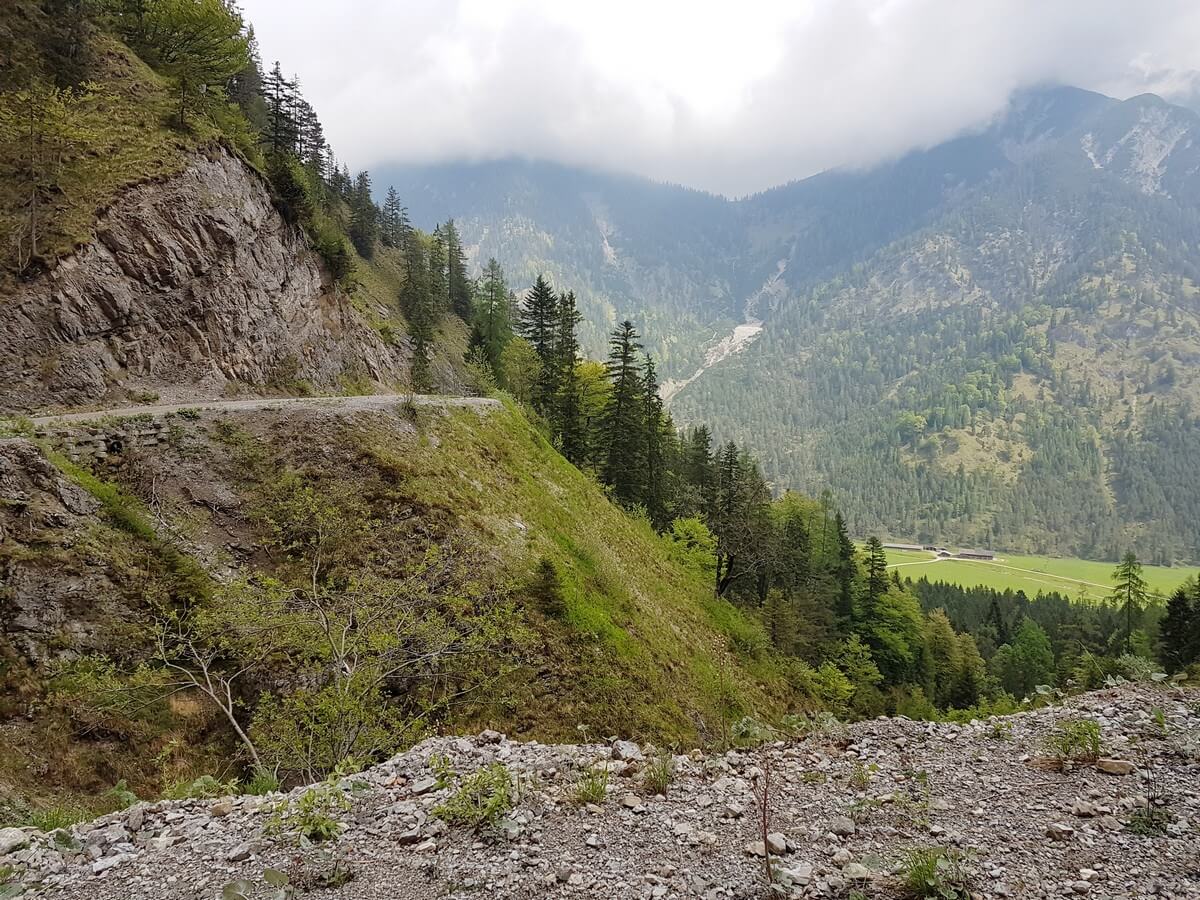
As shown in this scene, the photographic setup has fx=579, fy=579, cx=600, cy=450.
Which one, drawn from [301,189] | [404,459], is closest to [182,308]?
[301,189]

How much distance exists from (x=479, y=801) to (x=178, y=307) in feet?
111

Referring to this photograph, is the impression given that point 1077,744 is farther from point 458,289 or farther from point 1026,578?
point 1026,578

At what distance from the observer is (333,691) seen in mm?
11289

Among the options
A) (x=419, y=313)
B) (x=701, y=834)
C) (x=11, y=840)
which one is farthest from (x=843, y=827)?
(x=419, y=313)

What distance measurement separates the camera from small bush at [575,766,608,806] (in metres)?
7.46

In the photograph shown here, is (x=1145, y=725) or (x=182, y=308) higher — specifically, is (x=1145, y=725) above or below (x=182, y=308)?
below

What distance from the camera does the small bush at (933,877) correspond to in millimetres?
5293

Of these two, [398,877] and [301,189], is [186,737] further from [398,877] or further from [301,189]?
[301,189]

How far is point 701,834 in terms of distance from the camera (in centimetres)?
670

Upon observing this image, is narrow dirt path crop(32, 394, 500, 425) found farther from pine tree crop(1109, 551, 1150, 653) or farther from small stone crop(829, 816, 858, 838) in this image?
pine tree crop(1109, 551, 1150, 653)

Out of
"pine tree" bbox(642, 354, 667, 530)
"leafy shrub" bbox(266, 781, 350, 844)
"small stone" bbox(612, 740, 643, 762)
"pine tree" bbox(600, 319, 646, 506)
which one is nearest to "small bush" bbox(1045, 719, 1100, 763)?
"small stone" bbox(612, 740, 643, 762)

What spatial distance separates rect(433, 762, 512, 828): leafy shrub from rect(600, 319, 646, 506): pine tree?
114ft

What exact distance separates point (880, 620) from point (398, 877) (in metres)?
62.3

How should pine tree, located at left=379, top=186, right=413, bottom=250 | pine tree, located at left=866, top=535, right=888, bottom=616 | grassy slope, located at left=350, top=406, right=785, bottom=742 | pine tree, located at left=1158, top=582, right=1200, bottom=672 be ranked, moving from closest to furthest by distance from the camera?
grassy slope, located at left=350, top=406, right=785, bottom=742 < pine tree, located at left=1158, top=582, right=1200, bottom=672 < pine tree, located at left=866, top=535, right=888, bottom=616 < pine tree, located at left=379, top=186, right=413, bottom=250
